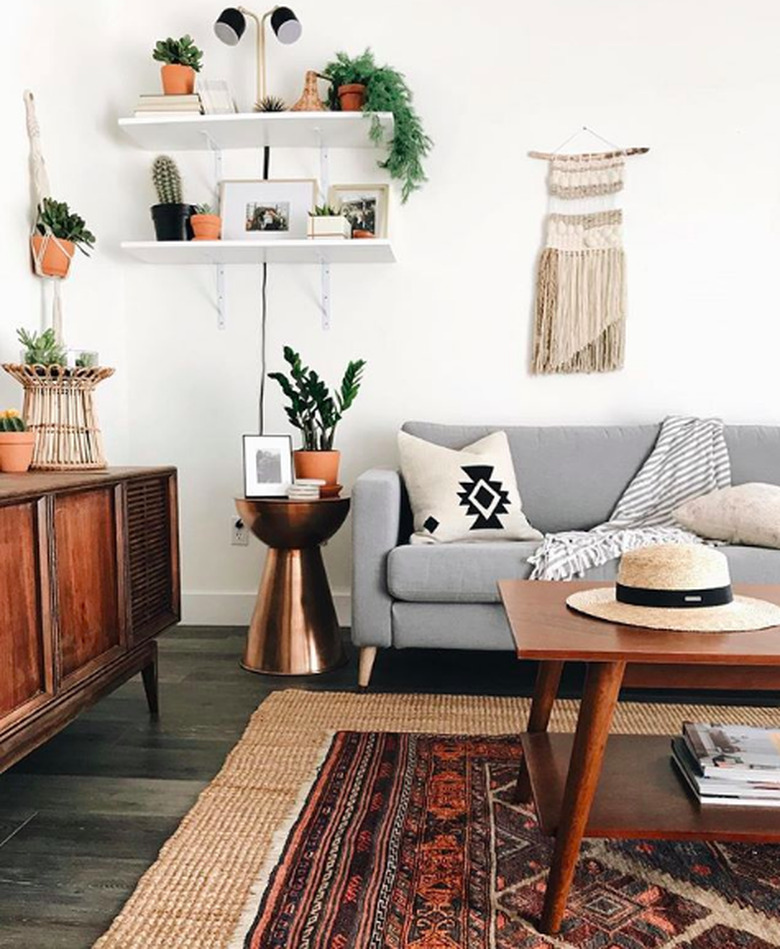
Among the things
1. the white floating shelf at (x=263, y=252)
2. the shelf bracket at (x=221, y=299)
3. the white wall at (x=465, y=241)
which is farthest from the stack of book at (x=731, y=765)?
the shelf bracket at (x=221, y=299)

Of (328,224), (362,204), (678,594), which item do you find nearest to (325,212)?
(328,224)

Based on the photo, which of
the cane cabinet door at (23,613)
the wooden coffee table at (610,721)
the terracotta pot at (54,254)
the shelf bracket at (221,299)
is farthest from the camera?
the shelf bracket at (221,299)

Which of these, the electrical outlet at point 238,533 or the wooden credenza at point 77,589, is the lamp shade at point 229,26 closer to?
the wooden credenza at point 77,589

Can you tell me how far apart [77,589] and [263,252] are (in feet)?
5.49

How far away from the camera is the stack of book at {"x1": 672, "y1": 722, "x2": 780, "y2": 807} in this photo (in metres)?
1.36

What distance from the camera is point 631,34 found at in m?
3.07

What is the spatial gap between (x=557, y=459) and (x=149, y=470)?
1411 millimetres

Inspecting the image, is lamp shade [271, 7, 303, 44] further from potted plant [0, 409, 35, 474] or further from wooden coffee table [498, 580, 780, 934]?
wooden coffee table [498, 580, 780, 934]

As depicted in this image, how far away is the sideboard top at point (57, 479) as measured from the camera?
60.8 inches

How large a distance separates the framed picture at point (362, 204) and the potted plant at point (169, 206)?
0.55 metres

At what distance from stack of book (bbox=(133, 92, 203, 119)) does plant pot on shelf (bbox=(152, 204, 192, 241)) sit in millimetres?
308

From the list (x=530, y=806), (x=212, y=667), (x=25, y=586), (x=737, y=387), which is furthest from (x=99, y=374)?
(x=737, y=387)

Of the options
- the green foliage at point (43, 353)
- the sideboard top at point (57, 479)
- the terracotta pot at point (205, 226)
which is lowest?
the sideboard top at point (57, 479)

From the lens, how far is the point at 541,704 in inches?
65.0
